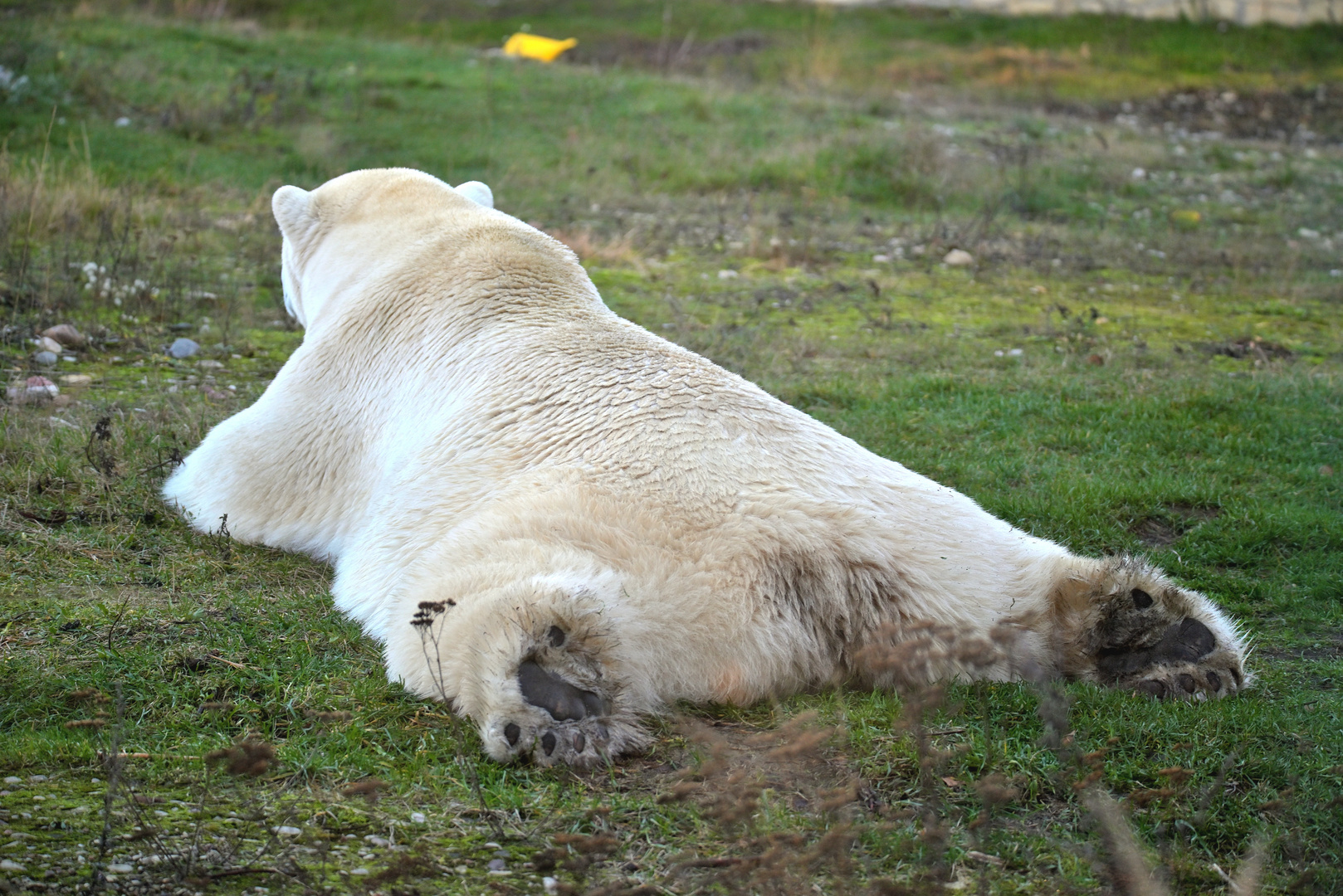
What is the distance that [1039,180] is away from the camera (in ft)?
41.1

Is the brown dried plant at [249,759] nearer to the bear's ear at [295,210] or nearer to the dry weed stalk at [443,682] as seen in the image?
the dry weed stalk at [443,682]

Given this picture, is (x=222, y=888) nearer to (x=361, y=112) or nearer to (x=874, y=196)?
(x=874, y=196)

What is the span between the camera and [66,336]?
6090 millimetres

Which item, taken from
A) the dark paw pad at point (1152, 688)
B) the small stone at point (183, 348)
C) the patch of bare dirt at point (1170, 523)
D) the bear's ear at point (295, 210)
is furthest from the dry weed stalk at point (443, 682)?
the small stone at point (183, 348)

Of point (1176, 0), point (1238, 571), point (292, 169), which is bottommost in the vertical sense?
point (1238, 571)

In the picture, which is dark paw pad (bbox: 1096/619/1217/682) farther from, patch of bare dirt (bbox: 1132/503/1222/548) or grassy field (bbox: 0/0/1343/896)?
patch of bare dirt (bbox: 1132/503/1222/548)

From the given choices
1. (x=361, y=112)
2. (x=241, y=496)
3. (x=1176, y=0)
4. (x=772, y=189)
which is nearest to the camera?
(x=241, y=496)

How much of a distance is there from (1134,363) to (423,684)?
5548mm

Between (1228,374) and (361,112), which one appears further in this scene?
(361,112)

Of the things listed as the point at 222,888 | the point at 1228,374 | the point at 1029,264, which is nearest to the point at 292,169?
the point at 1029,264

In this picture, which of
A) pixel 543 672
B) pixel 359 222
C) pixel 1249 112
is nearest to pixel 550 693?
pixel 543 672

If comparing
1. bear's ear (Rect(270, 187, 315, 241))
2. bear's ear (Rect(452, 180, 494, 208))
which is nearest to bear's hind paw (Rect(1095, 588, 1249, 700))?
bear's ear (Rect(452, 180, 494, 208))

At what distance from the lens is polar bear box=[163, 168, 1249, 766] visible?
2.59 meters

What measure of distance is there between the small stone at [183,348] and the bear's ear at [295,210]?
5.98 feet
